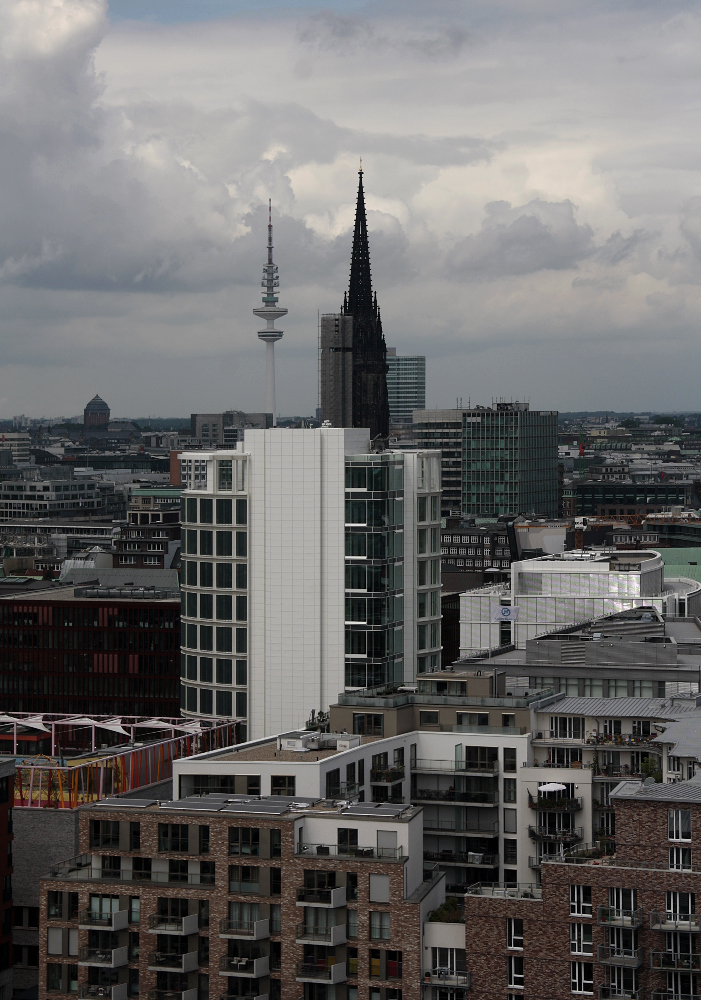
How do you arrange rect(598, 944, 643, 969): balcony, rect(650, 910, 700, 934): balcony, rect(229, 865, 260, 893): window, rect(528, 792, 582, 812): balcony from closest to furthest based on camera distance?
rect(650, 910, 700, 934): balcony → rect(598, 944, 643, 969): balcony → rect(229, 865, 260, 893): window → rect(528, 792, 582, 812): balcony

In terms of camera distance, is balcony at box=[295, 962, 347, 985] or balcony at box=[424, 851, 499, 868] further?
balcony at box=[424, 851, 499, 868]

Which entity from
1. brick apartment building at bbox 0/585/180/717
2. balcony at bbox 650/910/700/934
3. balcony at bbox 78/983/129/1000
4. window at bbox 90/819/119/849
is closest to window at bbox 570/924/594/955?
balcony at bbox 650/910/700/934

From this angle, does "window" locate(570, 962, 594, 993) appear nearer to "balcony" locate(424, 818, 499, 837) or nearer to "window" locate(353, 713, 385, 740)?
"balcony" locate(424, 818, 499, 837)

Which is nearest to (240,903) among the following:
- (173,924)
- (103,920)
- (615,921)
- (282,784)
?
(173,924)

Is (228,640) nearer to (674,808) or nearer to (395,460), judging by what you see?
(395,460)

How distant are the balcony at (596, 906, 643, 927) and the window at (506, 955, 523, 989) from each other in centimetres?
377

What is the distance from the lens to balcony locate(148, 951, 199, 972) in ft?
230

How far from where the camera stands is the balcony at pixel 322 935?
67875 mm

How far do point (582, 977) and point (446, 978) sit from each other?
5.14m

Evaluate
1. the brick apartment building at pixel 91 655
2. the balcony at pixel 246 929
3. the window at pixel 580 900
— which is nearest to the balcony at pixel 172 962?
the balcony at pixel 246 929

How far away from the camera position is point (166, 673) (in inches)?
6353

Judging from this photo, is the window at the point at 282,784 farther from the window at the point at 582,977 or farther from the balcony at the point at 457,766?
the window at the point at 582,977

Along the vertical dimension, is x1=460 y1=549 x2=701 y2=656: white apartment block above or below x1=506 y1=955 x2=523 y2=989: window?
above

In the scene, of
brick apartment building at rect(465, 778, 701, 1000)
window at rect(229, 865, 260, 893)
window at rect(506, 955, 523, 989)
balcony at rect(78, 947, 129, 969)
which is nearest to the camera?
brick apartment building at rect(465, 778, 701, 1000)
